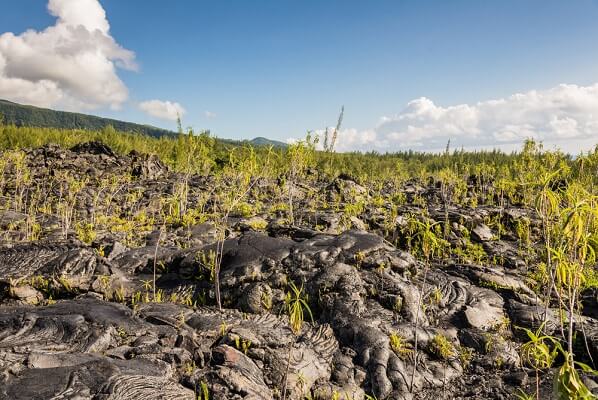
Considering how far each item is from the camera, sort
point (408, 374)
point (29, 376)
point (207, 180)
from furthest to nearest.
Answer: point (207, 180), point (408, 374), point (29, 376)

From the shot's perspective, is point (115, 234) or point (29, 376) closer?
point (29, 376)

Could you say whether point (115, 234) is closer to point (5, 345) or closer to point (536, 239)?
point (5, 345)

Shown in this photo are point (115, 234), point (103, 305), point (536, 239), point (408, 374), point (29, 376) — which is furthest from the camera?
point (536, 239)

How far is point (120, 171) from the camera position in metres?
22.9

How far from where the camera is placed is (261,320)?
654 cm

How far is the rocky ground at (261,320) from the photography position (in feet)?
15.1

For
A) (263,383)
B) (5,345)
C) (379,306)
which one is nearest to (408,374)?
(379,306)

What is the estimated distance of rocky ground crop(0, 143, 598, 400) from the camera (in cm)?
459

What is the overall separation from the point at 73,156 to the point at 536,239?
973 inches

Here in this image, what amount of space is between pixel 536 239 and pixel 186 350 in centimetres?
1251

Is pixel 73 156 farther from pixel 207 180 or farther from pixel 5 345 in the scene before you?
pixel 5 345

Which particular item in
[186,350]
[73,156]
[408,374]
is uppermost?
[73,156]

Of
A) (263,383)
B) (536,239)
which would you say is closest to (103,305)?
(263,383)

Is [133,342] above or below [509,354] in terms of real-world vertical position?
above
